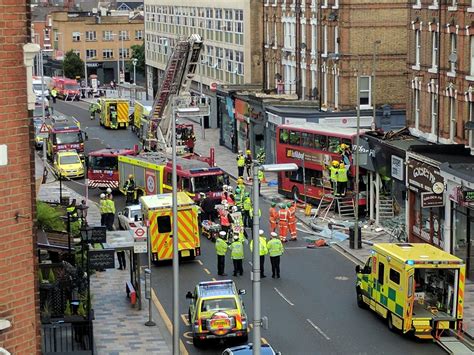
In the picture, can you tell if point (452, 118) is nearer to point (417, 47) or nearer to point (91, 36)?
point (417, 47)

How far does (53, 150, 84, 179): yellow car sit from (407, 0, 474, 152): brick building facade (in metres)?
21.8

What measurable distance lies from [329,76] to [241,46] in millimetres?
18491

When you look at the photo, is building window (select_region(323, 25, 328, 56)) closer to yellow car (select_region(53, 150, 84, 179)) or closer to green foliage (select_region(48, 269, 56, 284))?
yellow car (select_region(53, 150, 84, 179))

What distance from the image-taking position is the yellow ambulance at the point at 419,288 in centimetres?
2859

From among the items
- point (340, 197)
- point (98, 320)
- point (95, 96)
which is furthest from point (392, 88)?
point (95, 96)

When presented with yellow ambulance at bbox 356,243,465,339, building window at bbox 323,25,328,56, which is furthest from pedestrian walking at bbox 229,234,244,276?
building window at bbox 323,25,328,56

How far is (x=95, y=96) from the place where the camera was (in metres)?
120

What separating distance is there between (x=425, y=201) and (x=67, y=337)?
56.5 feet

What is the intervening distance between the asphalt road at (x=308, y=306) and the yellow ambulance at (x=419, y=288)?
554mm

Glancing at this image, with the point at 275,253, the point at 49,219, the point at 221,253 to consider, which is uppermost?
the point at 49,219

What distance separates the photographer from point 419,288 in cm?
2991

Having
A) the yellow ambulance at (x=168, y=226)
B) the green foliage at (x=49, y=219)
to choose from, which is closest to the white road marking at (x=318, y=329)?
the green foliage at (x=49, y=219)

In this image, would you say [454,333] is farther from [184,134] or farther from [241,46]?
[241,46]

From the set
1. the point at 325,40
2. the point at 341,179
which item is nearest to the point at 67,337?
the point at 341,179
